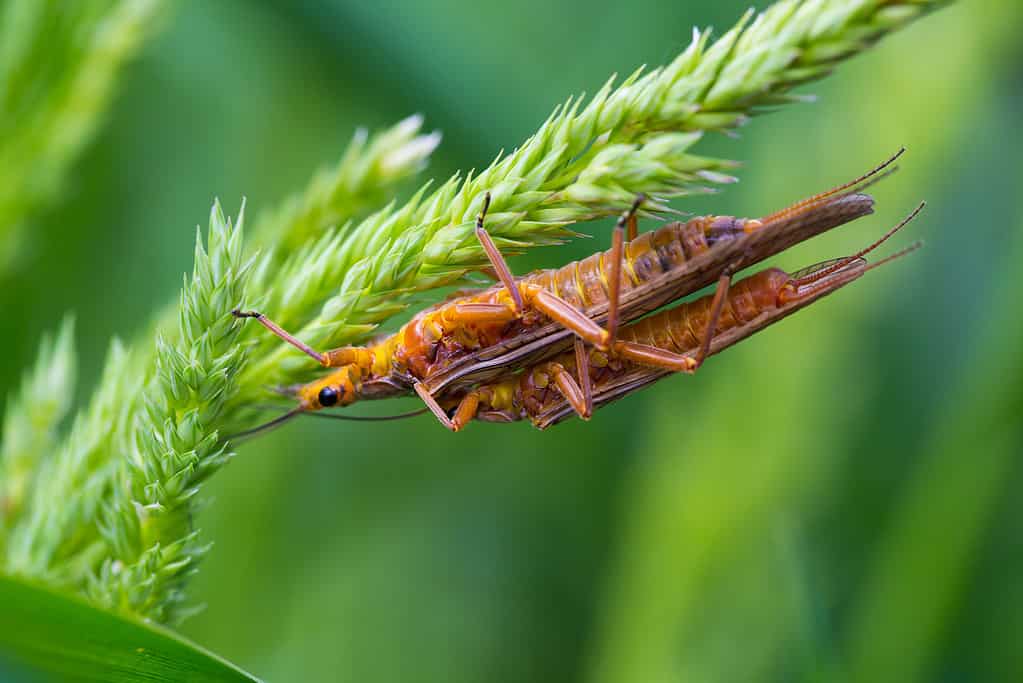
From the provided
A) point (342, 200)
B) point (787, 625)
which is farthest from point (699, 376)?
point (342, 200)

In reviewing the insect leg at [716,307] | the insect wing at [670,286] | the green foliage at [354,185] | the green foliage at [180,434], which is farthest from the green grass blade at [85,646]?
the insect leg at [716,307]

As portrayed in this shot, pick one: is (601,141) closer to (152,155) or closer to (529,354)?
(529,354)

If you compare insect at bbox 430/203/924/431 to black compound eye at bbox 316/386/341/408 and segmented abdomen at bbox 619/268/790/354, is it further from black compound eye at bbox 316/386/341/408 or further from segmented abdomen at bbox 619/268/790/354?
black compound eye at bbox 316/386/341/408

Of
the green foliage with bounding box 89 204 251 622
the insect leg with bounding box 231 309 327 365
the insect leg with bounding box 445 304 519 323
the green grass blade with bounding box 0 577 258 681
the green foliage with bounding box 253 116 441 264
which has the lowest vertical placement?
the green grass blade with bounding box 0 577 258 681

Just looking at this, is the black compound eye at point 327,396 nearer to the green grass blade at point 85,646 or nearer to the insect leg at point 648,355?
the insect leg at point 648,355

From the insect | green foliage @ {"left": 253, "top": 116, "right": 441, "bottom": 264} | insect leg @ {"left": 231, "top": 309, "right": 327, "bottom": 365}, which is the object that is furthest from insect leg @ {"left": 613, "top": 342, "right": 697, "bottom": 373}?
insect leg @ {"left": 231, "top": 309, "right": 327, "bottom": 365}

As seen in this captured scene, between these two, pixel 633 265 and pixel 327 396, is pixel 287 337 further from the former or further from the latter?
pixel 633 265
